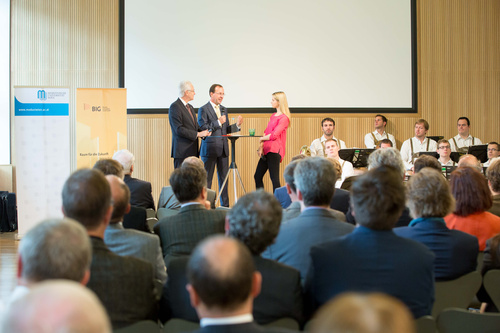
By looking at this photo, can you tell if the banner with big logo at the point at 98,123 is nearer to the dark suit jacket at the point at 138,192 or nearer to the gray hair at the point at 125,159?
the gray hair at the point at 125,159

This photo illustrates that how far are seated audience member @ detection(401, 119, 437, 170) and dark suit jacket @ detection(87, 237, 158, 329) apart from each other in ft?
22.4

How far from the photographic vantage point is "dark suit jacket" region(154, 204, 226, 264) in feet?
8.79

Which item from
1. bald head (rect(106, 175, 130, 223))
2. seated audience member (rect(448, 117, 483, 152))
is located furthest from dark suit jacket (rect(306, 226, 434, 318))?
seated audience member (rect(448, 117, 483, 152))

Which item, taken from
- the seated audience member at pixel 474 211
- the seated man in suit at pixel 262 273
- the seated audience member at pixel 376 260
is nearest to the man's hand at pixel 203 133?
the seated audience member at pixel 474 211

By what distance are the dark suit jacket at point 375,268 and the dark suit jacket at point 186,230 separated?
2.95ft

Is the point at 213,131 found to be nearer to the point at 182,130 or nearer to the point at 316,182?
the point at 182,130

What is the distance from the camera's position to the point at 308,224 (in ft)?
7.52

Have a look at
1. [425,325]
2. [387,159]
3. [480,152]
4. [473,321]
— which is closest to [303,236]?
[425,325]

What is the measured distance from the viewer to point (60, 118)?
6.72 meters

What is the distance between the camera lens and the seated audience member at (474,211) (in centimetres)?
285

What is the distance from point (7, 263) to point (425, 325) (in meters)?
4.64

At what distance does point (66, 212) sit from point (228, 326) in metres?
1.04

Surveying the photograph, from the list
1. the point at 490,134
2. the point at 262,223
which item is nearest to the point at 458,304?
the point at 262,223

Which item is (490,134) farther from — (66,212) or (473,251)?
(66,212)
